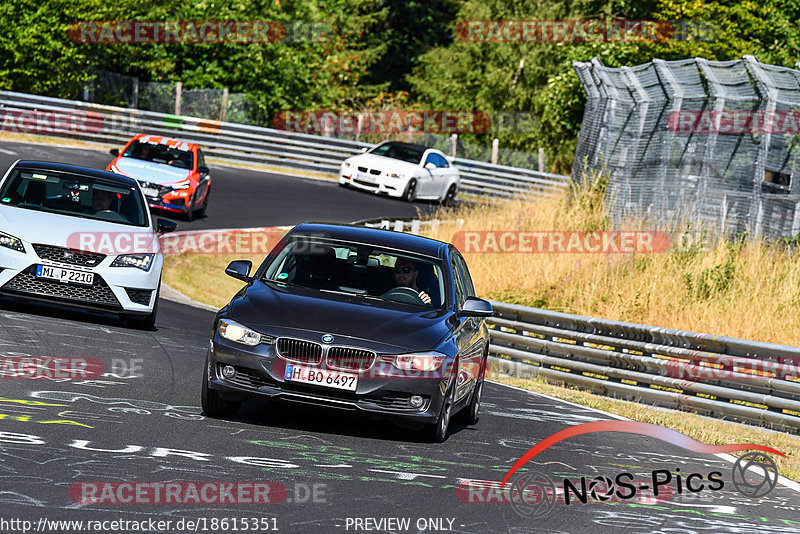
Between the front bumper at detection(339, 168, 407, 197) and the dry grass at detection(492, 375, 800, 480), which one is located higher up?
the dry grass at detection(492, 375, 800, 480)

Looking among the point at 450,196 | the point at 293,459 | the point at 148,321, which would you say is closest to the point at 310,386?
the point at 293,459

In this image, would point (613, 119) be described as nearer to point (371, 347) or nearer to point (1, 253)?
point (1, 253)

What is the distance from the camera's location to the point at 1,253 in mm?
13172

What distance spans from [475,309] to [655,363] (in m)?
5.97

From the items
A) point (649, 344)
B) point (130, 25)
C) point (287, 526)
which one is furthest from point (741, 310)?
point (130, 25)

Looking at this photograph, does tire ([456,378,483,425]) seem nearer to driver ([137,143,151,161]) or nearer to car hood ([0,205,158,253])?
car hood ([0,205,158,253])

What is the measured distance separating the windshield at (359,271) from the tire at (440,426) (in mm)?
860

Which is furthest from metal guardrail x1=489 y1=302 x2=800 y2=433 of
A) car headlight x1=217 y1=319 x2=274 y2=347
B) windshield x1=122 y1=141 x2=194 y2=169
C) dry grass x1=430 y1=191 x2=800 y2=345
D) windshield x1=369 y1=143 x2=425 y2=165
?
windshield x1=369 y1=143 x2=425 y2=165

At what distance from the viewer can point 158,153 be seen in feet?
89.4

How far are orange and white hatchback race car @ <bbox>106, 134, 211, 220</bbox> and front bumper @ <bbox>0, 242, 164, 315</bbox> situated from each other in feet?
38.4

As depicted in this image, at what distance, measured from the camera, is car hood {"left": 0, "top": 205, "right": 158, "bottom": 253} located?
13.4 m

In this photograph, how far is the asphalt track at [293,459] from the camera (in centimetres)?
678

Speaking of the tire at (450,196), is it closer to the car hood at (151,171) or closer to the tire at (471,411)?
the car hood at (151,171)

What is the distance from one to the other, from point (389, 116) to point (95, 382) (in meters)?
40.0
